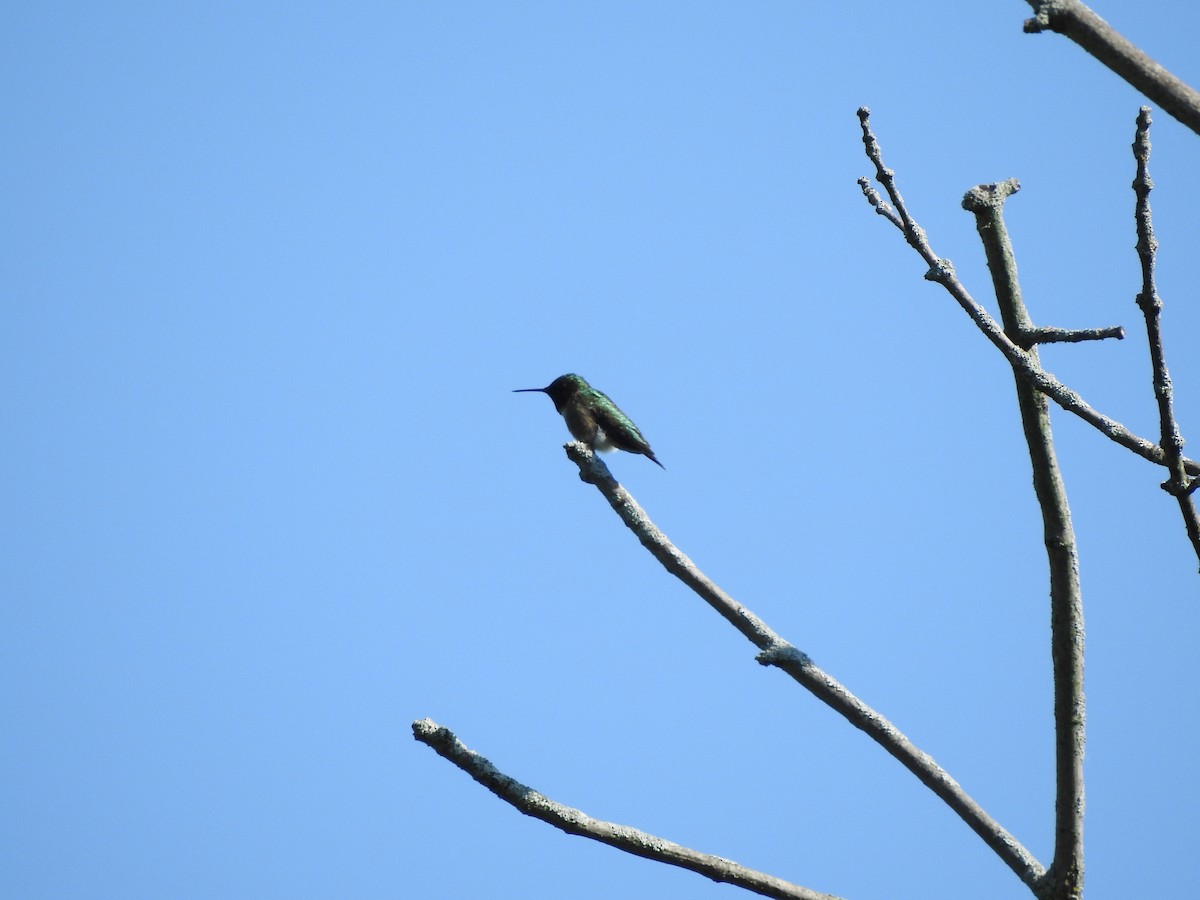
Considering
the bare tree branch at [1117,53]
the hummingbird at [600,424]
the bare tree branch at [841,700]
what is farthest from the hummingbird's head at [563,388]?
the bare tree branch at [1117,53]

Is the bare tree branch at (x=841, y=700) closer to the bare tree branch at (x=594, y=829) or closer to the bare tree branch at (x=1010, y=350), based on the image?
the bare tree branch at (x=594, y=829)

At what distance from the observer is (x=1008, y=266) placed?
2889 millimetres

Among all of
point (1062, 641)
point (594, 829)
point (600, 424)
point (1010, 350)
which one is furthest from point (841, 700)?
point (600, 424)

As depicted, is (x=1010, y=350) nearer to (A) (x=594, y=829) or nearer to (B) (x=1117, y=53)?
(B) (x=1117, y=53)

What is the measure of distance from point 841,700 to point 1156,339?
1.32m

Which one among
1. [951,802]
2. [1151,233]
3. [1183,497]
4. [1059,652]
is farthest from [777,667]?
[1151,233]

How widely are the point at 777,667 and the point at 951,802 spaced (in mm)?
599

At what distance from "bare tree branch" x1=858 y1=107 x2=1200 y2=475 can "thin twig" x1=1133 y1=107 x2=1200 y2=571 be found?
0.07 metres

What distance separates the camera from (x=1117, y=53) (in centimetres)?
176

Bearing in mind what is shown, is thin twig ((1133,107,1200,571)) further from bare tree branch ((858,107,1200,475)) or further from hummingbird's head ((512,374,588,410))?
hummingbird's head ((512,374,588,410))

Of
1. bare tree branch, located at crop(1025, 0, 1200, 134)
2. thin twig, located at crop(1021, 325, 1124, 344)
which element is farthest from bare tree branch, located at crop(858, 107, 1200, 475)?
bare tree branch, located at crop(1025, 0, 1200, 134)

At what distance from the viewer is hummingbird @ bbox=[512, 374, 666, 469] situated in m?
10.3

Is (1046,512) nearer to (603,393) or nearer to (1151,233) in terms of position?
(1151,233)

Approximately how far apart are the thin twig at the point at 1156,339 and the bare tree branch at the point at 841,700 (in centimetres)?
97
